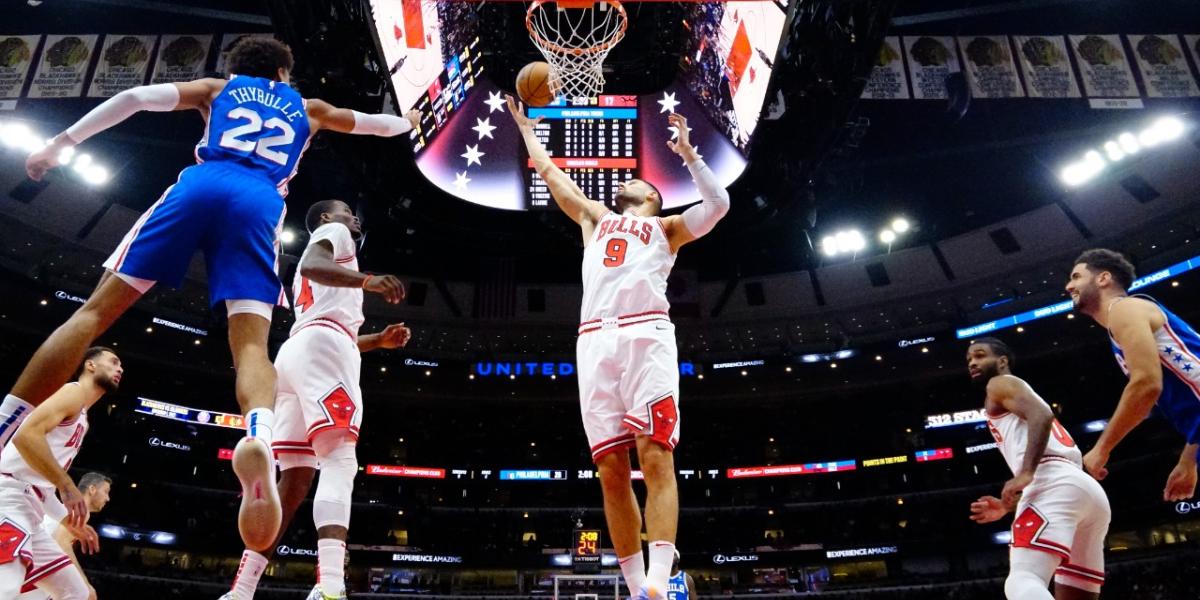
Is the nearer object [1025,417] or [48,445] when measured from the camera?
[48,445]

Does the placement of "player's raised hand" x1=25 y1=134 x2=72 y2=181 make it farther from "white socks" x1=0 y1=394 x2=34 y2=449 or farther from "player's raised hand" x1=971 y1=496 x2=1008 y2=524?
"player's raised hand" x1=971 y1=496 x2=1008 y2=524

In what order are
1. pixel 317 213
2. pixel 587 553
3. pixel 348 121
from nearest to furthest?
pixel 348 121
pixel 317 213
pixel 587 553

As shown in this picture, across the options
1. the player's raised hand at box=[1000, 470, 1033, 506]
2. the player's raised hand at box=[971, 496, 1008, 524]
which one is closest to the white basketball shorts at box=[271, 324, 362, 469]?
the player's raised hand at box=[971, 496, 1008, 524]

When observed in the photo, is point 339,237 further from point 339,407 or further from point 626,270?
point 626,270

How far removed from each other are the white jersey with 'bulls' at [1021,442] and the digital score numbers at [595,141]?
7725 millimetres

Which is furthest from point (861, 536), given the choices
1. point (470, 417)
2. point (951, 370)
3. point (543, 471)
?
point (470, 417)

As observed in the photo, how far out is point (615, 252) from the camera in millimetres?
4246

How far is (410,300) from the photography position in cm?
2683

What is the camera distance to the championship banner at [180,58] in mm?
11797

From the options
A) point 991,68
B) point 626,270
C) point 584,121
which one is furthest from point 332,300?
point 991,68

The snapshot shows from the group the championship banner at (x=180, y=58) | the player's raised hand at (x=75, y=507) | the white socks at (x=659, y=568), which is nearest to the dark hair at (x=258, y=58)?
the player's raised hand at (x=75, y=507)

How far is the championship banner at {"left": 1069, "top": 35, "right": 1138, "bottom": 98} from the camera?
11.9 meters

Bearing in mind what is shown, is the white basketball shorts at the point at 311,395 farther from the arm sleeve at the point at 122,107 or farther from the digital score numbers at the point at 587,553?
the digital score numbers at the point at 587,553

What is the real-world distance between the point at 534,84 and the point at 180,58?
918 centimetres
